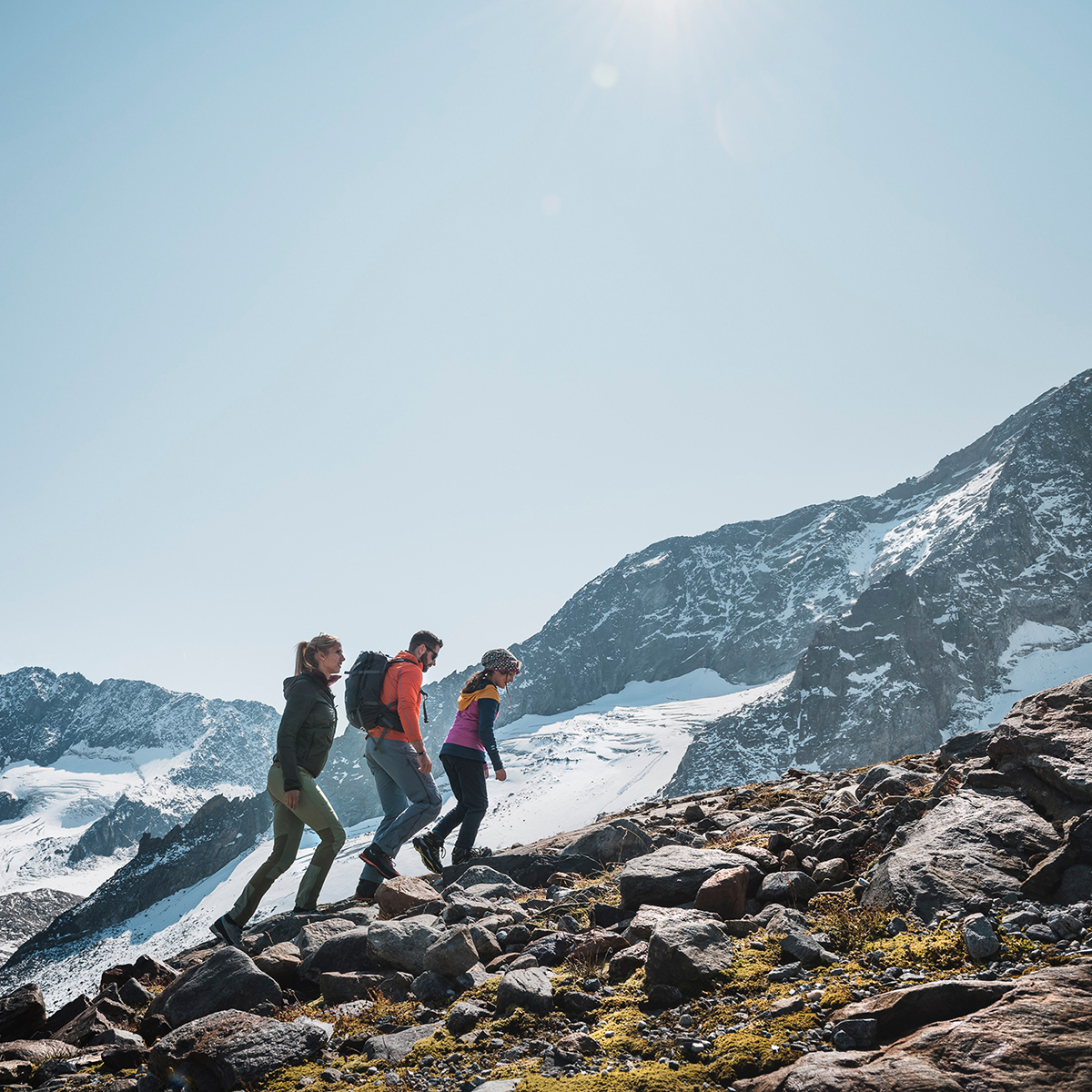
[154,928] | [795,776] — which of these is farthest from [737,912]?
[154,928]

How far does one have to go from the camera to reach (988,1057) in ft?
8.34

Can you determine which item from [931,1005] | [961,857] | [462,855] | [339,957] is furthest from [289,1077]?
[462,855]

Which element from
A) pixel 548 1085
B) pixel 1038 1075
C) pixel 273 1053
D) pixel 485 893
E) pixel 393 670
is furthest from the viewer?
pixel 393 670

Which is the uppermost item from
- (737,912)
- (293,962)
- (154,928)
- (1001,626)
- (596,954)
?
(293,962)

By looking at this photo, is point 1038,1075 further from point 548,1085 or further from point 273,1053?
point 273,1053

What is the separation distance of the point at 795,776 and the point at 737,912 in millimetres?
9842

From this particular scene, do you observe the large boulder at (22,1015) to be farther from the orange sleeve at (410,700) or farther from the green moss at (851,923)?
the green moss at (851,923)

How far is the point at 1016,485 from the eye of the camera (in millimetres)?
191375

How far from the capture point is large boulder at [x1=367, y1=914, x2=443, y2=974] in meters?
5.12

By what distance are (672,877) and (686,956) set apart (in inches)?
70.5

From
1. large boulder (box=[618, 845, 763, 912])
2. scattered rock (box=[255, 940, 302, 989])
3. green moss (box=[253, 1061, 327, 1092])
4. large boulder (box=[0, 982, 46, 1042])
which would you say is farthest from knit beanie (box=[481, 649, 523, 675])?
green moss (box=[253, 1061, 327, 1092])

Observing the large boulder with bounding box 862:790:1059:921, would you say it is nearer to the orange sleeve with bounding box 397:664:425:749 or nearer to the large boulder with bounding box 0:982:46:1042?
the orange sleeve with bounding box 397:664:425:749

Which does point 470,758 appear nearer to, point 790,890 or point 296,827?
point 296,827

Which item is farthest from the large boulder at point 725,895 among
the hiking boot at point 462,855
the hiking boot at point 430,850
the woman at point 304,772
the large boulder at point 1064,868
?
the hiking boot at point 462,855
